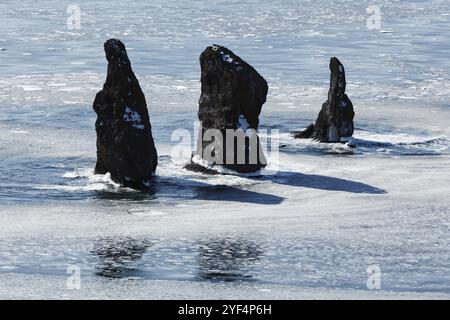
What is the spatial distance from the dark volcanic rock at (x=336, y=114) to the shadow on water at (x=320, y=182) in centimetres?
422

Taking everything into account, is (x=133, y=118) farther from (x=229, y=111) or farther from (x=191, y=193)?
(x=229, y=111)

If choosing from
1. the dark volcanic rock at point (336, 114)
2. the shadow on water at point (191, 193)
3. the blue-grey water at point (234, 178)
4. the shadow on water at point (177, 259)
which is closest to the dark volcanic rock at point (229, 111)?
the blue-grey water at point (234, 178)

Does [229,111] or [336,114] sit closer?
[229,111]

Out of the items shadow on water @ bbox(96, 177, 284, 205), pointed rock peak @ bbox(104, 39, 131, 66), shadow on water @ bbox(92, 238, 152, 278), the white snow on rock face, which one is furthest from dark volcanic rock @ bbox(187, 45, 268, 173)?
shadow on water @ bbox(92, 238, 152, 278)

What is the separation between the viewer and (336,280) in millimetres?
21797

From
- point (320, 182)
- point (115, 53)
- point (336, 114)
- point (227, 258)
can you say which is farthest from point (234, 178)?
point (227, 258)

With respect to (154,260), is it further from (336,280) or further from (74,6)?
(74,6)

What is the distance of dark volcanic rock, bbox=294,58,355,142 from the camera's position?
114ft

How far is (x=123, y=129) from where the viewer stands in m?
29.5

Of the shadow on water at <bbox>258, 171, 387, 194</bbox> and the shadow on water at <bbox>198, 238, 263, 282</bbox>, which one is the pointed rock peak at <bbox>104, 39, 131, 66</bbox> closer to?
the shadow on water at <bbox>258, 171, 387, 194</bbox>

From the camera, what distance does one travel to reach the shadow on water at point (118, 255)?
73.0 feet

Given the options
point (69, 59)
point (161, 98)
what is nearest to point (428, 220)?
point (161, 98)

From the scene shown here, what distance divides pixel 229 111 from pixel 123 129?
318 cm

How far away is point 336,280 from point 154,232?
16.3 ft
